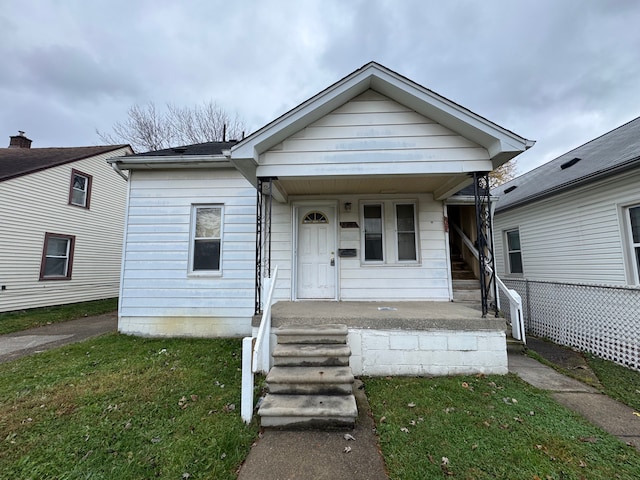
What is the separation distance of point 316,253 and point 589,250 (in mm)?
6504

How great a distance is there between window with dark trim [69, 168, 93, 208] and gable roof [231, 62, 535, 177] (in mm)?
10106

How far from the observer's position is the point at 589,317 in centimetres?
503

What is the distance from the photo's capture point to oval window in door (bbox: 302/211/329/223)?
19.7 feet

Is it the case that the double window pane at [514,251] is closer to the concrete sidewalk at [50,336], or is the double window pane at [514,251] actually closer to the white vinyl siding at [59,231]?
the concrete sidewalk at [50,336]

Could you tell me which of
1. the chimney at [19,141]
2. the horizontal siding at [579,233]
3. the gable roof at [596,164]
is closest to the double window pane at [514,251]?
the horizontal siding at [579,233]

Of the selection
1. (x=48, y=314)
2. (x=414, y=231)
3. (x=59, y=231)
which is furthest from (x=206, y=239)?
(x=59, y=231)

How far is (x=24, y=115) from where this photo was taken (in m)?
16.0

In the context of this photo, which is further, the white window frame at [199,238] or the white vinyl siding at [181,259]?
the white window frame at [199,238]

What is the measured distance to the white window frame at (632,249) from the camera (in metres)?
5.33

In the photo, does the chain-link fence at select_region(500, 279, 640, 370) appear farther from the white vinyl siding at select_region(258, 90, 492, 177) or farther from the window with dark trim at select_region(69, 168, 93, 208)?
the window with dark trim at select_region(69, 168, 93, 208)

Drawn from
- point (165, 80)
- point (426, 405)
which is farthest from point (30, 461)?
point (165, 80)

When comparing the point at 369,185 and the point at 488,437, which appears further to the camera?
the point at 369,185

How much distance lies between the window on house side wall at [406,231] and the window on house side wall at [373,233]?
1.37ft

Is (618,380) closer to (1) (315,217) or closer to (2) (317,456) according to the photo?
(2) (317,456)
